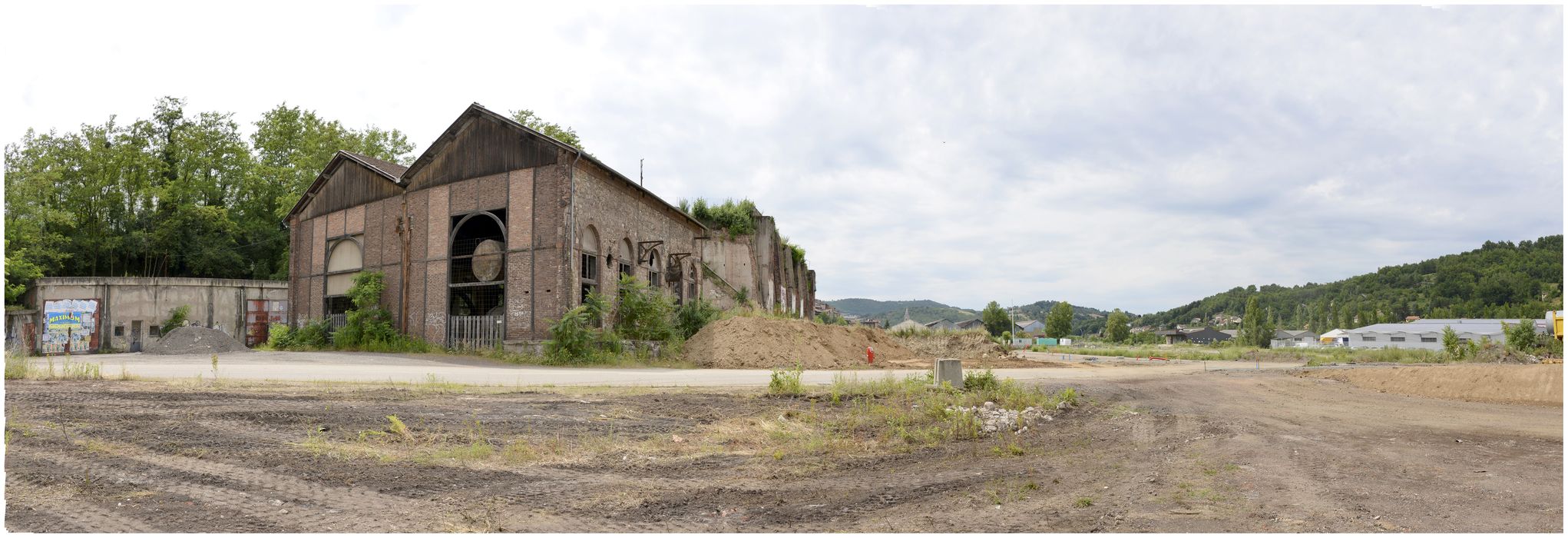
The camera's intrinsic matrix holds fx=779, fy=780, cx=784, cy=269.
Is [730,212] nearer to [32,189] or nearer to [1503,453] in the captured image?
[32,189]

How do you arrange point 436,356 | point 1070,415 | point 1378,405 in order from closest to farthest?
point 1070,415 < point 1378,405 < point 436,356

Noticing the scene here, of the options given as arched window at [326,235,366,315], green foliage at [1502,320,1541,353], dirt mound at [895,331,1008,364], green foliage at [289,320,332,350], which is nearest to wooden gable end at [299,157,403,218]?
arched window at [326,235,366,315]

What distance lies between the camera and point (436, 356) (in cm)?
2534

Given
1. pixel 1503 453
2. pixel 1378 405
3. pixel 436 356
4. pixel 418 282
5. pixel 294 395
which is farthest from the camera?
pixel 418 282

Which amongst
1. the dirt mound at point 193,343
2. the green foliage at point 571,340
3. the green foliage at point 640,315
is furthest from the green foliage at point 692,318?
the dirt mound at point 193,343

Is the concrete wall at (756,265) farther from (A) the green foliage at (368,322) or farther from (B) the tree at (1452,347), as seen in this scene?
(B) the tree at (1452,347)

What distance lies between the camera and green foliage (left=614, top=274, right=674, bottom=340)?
26.2 metres

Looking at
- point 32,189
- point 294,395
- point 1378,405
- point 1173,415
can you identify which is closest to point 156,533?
point 294,395

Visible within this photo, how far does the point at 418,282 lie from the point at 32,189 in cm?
2233

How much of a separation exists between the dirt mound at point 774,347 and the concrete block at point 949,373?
1067 centimetres

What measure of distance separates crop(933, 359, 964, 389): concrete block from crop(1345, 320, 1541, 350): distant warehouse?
236 feet

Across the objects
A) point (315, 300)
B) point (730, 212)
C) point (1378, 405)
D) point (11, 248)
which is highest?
point (730, 212)

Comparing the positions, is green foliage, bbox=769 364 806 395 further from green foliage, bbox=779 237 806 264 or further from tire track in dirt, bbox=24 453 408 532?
green foliage, bbox=779 237 806 264

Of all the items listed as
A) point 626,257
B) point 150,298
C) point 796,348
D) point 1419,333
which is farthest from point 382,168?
point 1419,333
